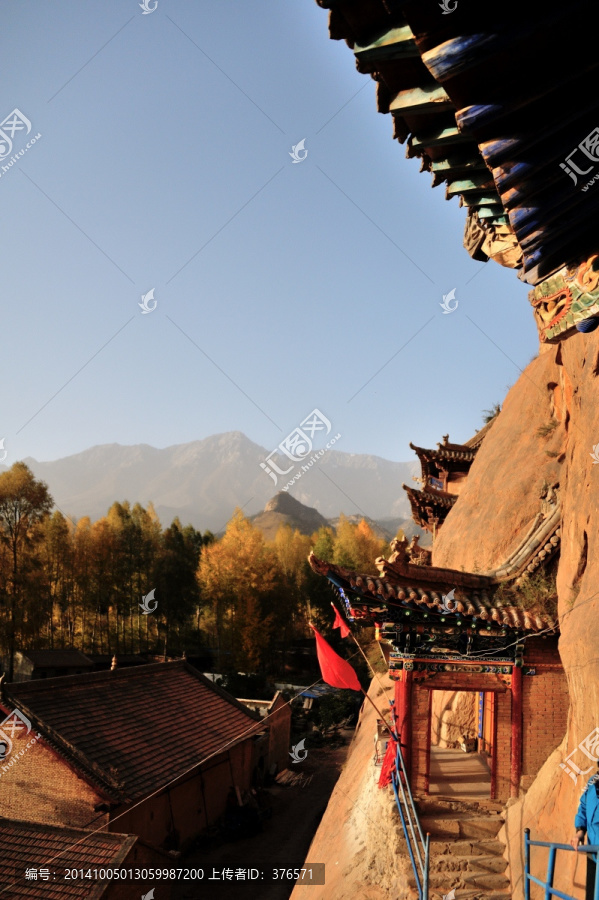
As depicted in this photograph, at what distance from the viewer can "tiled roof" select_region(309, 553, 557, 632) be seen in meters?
10.2

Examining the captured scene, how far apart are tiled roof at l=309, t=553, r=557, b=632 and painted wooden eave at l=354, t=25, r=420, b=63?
797cm

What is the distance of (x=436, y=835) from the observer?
10.1 metres

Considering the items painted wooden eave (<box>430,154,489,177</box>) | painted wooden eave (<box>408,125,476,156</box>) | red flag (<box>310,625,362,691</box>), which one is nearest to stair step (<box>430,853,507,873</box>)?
red flag (<box>310,625,362,691</box>)

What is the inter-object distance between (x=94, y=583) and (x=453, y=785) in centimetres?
3267

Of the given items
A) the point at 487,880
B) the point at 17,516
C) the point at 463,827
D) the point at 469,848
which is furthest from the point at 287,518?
the point at 487,880

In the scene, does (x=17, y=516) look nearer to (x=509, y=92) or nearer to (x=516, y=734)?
(x=516, y=734)

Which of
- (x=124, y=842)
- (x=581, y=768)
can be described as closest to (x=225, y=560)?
(x=124, y=842)

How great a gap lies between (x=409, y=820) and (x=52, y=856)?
661 cm

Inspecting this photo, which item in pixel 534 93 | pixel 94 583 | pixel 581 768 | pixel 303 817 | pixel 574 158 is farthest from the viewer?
pixel 94 583

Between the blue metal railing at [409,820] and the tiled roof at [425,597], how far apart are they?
8.66 ft

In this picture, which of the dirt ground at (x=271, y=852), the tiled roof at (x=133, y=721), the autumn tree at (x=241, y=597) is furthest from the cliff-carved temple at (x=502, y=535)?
the autumn tree at (x=241, y=597)

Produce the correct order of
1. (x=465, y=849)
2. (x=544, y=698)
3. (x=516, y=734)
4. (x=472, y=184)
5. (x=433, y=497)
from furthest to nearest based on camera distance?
(x=433, y=497), (x=544, y=698), (x=516, y=734), (x=465, y=849), (x=472, y=184)

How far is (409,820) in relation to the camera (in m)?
9.41

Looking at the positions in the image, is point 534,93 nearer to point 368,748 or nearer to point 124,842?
point 124,842
